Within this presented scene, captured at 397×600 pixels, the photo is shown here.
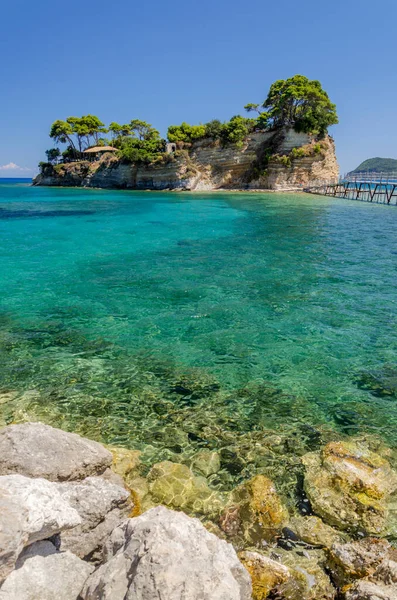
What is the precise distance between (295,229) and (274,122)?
5737cm

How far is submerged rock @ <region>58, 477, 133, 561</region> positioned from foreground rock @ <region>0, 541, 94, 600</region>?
410mm

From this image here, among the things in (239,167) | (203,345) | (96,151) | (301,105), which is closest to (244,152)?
(239,167)

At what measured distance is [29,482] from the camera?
398cm

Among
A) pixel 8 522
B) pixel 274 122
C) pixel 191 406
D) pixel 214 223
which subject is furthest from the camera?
pixel 274 122

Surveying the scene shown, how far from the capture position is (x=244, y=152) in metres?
78.1

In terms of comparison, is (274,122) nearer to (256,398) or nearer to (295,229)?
(295,229)

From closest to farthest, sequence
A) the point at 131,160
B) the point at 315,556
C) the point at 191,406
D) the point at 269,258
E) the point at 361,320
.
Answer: the point at 315,556 < the point at 191,406 < the point at 361,320 < the point at 269,258 < the point at 131,160

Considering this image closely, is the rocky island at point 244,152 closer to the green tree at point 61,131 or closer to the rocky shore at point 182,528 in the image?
the green tree at point 61,131

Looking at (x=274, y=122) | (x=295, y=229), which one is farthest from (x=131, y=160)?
(x=295, y=229)

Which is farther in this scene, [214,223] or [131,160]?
[131,160]

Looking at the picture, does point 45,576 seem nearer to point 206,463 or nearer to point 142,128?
point 206,463

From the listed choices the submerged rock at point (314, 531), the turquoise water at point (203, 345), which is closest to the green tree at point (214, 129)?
the turquoise water at point (203, 345)

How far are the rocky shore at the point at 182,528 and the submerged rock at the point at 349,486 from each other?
2cm

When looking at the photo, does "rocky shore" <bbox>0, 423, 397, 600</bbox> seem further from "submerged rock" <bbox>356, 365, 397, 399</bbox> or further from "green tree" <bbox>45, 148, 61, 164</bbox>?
"green tree" <bbox>45, 148, 61, 164</bbox>
